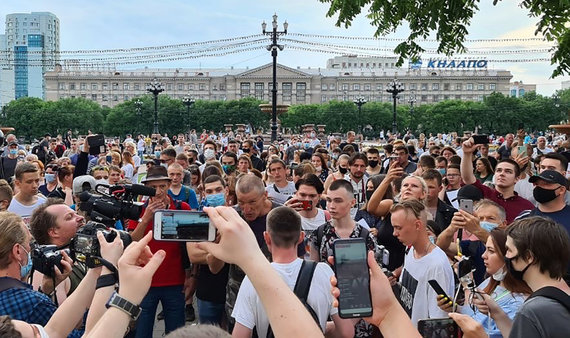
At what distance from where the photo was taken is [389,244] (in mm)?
5211

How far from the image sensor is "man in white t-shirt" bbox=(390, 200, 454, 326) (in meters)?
3.76

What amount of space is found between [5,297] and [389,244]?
3.43 m

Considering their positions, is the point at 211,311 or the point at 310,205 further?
the point at 310,205

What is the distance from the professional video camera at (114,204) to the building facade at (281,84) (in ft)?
386

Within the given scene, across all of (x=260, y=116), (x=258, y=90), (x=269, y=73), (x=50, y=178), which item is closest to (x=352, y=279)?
(x=50, y=178)

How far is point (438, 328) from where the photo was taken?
103 inches

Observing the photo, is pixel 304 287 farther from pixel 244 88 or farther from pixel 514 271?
Answer: pixel 244 88

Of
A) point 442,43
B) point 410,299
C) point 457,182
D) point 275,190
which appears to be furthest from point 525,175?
point 410,299

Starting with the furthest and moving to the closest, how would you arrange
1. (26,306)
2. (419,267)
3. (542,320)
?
(419,267), (26,306), (542,320)

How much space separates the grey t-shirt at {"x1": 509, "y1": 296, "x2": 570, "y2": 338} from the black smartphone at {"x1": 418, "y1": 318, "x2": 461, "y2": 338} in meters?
0.27

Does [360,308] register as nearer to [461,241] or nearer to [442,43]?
[461,241]

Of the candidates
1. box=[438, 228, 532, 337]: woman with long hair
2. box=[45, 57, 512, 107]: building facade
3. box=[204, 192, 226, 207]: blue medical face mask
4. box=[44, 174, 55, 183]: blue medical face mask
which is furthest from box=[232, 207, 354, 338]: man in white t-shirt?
box=[45, 57, 512, 107]: building facade

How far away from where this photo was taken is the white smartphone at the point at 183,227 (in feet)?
8.08

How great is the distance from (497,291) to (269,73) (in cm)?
12233
